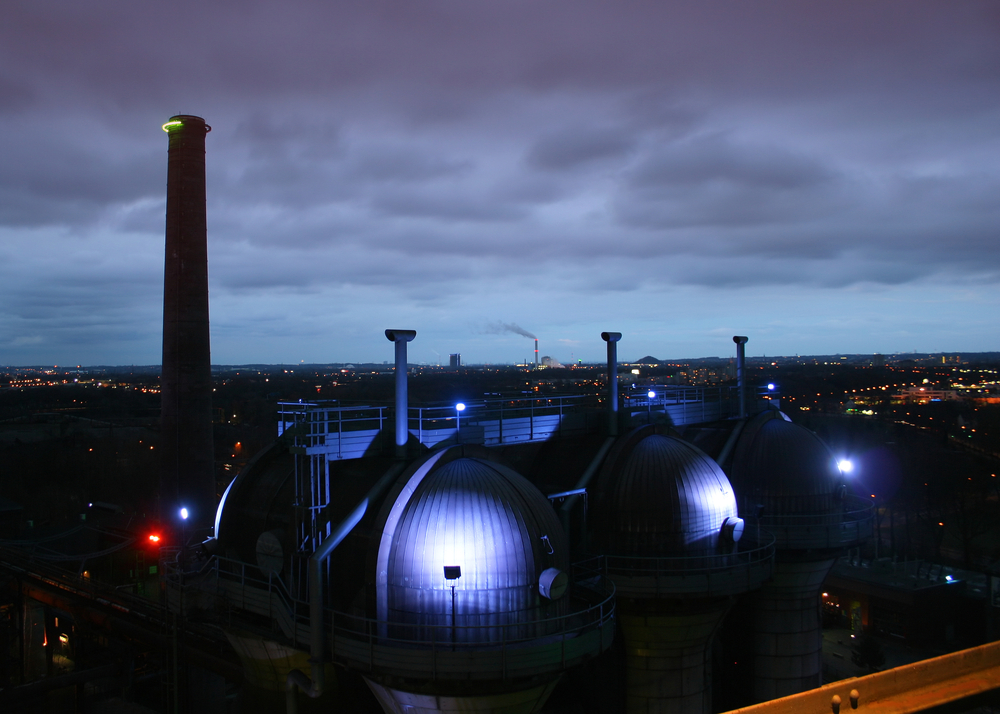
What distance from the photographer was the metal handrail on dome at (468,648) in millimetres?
13633

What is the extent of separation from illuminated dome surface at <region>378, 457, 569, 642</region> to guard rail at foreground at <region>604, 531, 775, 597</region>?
507 cm

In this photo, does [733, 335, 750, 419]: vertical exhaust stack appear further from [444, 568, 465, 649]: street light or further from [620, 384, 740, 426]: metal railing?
[444, 568, 465, 649]: street light

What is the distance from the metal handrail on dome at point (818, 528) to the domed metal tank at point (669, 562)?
3.75m

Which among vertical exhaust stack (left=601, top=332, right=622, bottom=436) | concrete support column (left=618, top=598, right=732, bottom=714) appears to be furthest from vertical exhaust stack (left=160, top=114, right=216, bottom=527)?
concrete support column (left=618, top=598, right=732, bottom=714)

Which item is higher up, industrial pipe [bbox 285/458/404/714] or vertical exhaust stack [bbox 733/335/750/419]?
vertical exhaust stack [bbox 733/335/750/419]

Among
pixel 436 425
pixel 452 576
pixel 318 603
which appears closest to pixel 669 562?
pixel 436 425

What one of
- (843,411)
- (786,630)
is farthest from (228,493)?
(843,411)

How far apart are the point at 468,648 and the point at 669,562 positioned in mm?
8469

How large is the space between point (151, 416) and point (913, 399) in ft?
443

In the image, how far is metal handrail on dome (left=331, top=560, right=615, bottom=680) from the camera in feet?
44.7

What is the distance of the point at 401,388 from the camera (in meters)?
17.9

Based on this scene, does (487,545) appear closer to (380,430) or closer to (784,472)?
(380,430)

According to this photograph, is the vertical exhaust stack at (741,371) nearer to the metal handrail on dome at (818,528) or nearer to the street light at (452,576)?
the metal handrail on dome at (818,528)

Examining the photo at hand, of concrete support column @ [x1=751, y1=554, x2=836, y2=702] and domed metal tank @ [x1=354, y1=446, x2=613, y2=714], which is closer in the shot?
domed metal tank @ [x1=354, y1=446, x2=613, y2=714]
